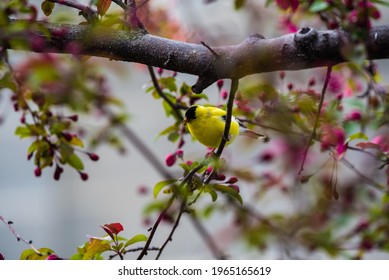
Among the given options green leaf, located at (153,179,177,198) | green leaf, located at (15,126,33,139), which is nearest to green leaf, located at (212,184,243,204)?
green leaf, located at (153,179,177,198)

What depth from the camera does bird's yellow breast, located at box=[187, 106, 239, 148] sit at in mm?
1045

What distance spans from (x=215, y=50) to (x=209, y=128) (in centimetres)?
28

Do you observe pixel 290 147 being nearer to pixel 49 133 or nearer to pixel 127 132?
pixel 49 133

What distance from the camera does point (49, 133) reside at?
1043 millimetres

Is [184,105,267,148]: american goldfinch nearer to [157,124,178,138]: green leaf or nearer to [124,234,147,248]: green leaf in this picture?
[157,124,178,138]: green leaf

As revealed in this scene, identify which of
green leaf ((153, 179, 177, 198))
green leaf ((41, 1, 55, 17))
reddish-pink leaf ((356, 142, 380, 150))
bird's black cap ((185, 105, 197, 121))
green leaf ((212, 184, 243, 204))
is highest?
green leaf ((41, 1, 55, 17))

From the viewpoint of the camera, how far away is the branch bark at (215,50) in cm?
72

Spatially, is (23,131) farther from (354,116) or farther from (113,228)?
(354,116)

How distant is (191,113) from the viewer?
1.05 metres

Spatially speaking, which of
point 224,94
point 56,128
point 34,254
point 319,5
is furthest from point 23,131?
point 319,5

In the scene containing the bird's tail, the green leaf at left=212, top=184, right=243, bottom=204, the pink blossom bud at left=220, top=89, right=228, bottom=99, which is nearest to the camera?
the green leaf at left=212, top=184, right=243, bottom=204

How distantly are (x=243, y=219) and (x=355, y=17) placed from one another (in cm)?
42

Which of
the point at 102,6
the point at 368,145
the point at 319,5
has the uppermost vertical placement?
the point at 319,5
